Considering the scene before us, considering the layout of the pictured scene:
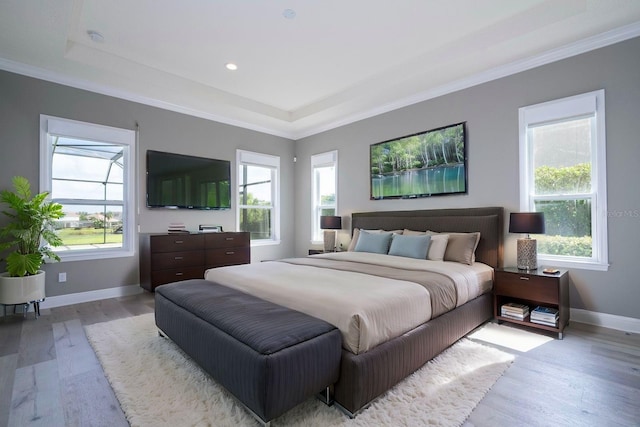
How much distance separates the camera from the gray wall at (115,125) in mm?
3441

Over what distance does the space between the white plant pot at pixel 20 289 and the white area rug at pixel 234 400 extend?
51.6 inches

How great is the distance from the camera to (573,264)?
121 inches

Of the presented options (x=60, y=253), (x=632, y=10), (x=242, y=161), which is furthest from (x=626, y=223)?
(x=60, y=253)

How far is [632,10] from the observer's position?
2.58 meters

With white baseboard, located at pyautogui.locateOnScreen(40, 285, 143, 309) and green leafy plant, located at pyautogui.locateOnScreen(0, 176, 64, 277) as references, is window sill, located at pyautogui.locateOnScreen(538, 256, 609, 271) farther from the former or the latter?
green leafy plant, located at pyautogui.locateOnScreen(0, 176, 64, 277)

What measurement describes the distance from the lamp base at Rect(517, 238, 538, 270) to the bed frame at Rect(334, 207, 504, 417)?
0.31 metres

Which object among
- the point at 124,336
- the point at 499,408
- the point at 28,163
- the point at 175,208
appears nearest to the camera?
the point at 499,408

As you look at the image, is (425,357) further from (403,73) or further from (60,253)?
(60,253)

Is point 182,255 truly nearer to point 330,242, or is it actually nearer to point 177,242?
point 177,242

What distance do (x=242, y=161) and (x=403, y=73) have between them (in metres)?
3.08

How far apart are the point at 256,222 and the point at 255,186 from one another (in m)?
0.69

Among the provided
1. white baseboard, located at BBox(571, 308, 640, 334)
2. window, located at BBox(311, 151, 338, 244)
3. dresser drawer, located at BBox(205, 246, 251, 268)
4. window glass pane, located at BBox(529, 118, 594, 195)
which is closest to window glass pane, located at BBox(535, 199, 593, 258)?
window glass pane, located at BBox(529, 118, 594, 195)

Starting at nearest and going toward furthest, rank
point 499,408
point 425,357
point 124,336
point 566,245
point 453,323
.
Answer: point 499,408
point 425,357
point 453,323
point 124,336
point 566,245

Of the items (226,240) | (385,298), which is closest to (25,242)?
(226,240)
